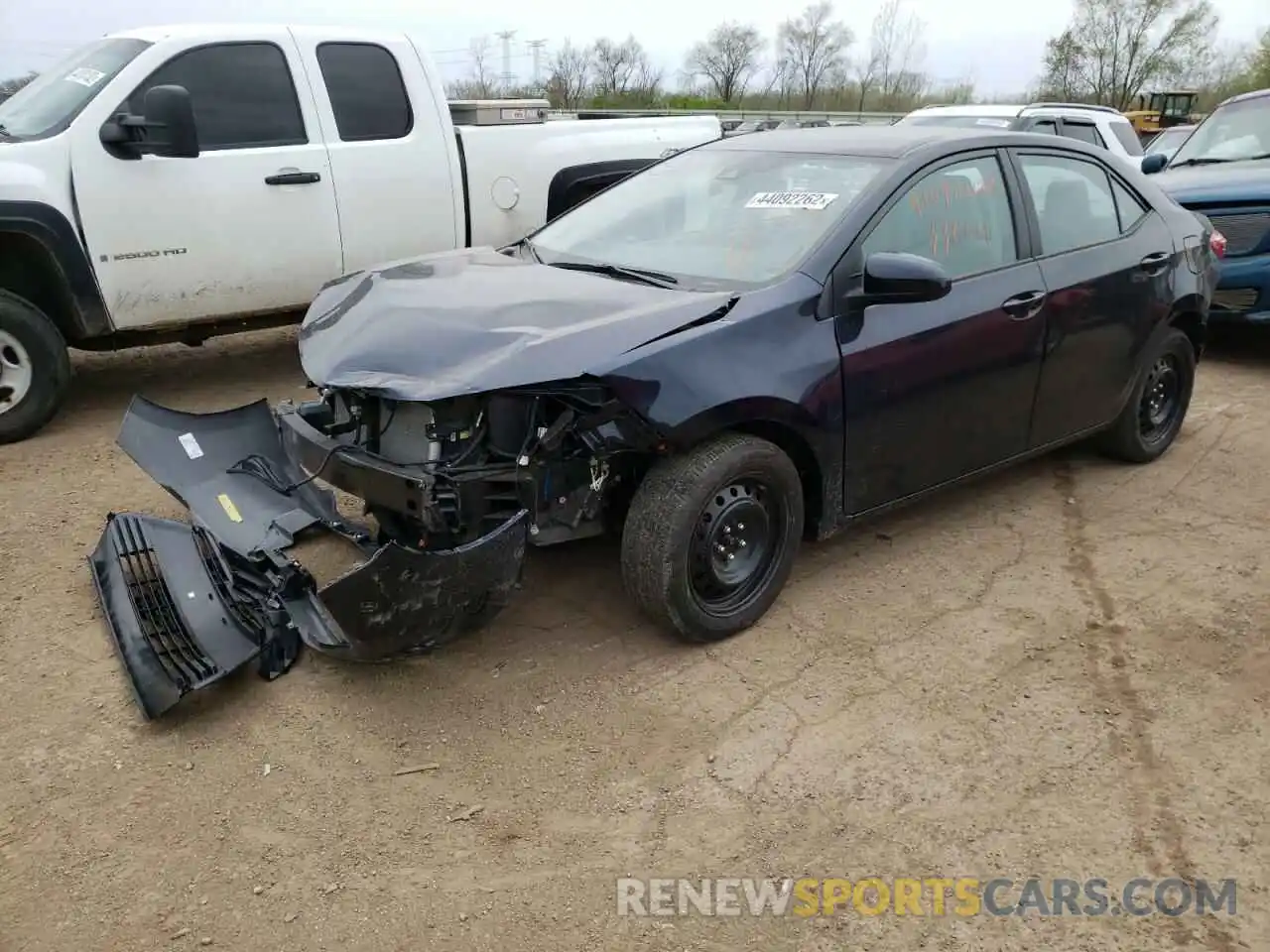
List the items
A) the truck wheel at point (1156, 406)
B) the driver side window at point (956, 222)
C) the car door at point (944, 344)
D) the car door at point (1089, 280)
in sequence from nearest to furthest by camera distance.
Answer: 1. the car door at point (944, 344)
2. the driver side window at point (956, 222)
3. the car door at point (1089, 280)
4. the truck wheel at point (1156, 406)

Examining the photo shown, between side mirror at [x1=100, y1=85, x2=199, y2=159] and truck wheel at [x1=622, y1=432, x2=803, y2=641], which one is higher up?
side mirror at [x1=100, y1=85, x2=199, y2=159]

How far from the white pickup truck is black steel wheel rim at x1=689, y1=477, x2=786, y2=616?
3750 millimetres

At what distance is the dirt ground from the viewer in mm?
2590

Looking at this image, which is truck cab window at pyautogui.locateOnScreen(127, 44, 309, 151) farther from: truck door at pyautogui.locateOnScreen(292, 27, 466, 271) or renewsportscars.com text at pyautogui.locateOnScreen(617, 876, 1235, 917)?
renewsportscars.com text at pyautogui.locateOnScreen(617, 876, 1235, 917)

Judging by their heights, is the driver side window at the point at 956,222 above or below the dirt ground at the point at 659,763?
above

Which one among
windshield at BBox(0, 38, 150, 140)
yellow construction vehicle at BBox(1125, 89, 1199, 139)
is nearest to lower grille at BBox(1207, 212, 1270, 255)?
windshield at BBox(0, 38, 150, 140)

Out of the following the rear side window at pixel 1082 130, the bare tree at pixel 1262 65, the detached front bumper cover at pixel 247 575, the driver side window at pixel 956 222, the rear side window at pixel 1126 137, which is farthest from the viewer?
the bare tree at pixel 1262 65

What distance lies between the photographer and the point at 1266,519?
4.95 metres

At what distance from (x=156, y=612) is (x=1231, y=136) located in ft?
30.5

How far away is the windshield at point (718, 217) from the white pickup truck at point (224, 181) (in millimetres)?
2036

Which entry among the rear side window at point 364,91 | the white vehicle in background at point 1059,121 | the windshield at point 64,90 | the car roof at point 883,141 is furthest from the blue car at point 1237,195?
the windshield at point 64,90

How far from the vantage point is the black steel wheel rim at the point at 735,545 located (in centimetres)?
361

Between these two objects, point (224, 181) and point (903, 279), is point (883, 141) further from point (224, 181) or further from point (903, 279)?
point (224, 181)

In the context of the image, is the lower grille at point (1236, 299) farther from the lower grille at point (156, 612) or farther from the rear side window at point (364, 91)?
the lower grille at point (156, 612)
